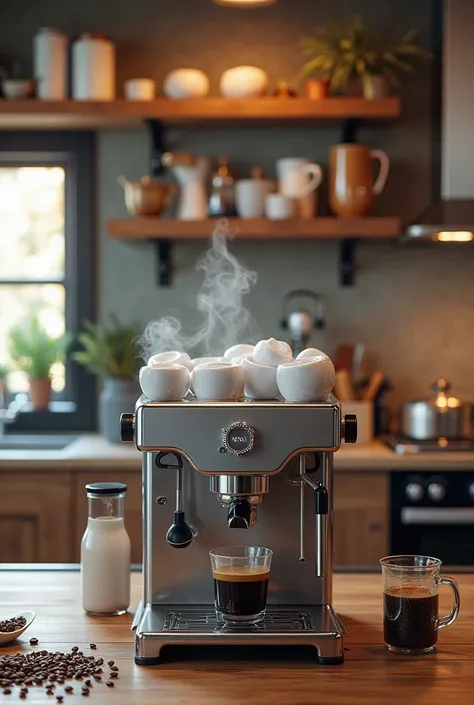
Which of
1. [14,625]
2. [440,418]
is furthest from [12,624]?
[440,418]

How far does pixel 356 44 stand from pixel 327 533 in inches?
99.2

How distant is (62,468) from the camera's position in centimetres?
345

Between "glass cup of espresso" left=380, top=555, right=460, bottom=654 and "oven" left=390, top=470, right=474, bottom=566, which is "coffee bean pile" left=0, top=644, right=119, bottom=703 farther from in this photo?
"oven" left=390, top=470, right=474, bottom=566

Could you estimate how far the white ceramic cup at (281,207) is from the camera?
3750 mm

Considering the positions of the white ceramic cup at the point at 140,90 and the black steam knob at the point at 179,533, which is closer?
the black steam knob at the point at 179,533

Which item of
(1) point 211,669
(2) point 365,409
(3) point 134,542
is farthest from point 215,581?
(2) point 365,409

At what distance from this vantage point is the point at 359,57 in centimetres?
380

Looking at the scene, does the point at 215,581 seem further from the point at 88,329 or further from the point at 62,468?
the point at 88,329

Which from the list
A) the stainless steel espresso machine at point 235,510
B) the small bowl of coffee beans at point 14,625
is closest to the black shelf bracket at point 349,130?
the stainless steel espresso machine at point 235,510

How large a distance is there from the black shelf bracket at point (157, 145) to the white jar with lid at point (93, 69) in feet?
0.62

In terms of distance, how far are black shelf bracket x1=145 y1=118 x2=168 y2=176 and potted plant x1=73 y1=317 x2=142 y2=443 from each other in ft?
2.01

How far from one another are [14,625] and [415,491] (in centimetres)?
194

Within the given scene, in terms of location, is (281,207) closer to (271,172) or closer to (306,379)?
(271,172)

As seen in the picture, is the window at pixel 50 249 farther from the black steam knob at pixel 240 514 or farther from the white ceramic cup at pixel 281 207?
the black steam knob at pixel 240 514
